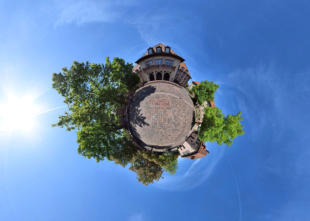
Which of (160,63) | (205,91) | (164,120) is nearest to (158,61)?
(160,63)

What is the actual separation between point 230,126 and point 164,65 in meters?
18.0

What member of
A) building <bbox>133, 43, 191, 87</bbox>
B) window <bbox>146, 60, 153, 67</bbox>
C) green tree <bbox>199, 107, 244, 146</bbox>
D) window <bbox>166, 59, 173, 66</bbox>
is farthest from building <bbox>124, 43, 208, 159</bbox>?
window <bbox>146, 60, 153, 67</bbox>

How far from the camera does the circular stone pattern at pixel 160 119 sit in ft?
73.9

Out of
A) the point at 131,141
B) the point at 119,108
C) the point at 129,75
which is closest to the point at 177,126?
the point at 131,141

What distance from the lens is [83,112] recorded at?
742 inches

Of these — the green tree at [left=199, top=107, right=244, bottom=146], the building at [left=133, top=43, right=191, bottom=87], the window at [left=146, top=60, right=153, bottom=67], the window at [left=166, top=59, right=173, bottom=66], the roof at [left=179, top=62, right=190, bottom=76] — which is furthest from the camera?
the roof at [left=179, top=62, right=190, bottom=76]

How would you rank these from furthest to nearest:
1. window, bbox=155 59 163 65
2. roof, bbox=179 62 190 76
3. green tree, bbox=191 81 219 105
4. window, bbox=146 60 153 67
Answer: roof, bbox=179 62 190 76, window, bbox=146 60 153 67, window, bbox=155 59 163 65, green tree, bbox=191 81 219 105

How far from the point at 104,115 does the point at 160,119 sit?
379 inches

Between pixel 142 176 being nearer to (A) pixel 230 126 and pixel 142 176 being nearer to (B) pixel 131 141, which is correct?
(B) pixel 131 141

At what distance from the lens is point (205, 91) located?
25297mm

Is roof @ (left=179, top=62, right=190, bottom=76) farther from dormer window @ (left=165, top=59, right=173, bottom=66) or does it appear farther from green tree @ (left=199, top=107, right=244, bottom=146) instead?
green tree @ (left=199, top=107, right=244, bottom=146)

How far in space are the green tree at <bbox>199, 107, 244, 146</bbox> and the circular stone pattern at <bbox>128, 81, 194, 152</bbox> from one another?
2.88m

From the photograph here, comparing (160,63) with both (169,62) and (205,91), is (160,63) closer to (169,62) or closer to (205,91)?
(169,62)

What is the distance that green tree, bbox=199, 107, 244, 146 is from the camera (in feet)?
73.1
